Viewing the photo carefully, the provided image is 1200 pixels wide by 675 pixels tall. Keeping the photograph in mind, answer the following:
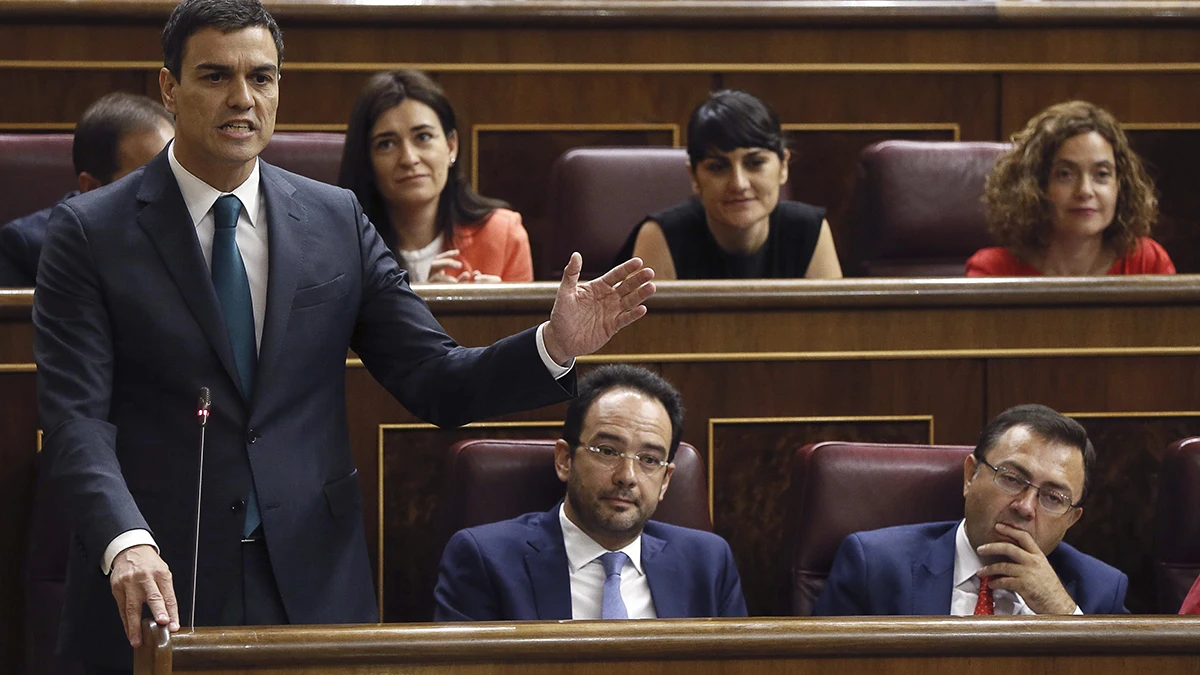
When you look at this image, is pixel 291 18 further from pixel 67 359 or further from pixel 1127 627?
pixel 1127 627

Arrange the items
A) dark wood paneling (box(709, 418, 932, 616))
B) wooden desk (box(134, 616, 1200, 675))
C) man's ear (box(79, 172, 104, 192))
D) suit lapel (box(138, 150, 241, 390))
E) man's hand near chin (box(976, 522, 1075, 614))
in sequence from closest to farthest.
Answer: wooden desk (box(134, 616, 1200, 675)) < suit lapel (box(138, 150, 241, 390)) < man's hand near chin (box(976, 522, 1075, 614)) < dark wood paneling (box(709, 418, 932, 616)) < man's ear (box(79, 172, 104, 192))

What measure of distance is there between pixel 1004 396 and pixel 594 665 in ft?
1.51

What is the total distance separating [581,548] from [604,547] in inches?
0.5

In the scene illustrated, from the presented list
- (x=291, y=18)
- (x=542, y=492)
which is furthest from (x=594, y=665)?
(x=291, y=18)

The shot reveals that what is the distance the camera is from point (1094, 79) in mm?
1280

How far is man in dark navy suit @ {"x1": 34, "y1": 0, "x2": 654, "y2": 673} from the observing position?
1.91 feet

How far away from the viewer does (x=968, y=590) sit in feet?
2.64

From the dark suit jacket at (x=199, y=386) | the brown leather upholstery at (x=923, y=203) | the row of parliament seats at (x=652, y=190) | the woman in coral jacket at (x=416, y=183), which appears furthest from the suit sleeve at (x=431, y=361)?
the brown leather upholstery at (x=923, y=203)

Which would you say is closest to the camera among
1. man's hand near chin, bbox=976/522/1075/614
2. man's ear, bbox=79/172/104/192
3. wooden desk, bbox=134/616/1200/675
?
wooden desk, bbox=134/616/1200/675

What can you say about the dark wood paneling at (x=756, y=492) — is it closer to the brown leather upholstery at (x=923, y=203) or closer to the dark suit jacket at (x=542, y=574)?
the dark suit jacket at (x=542, y=574)

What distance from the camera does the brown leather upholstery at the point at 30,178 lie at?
3.65 ft

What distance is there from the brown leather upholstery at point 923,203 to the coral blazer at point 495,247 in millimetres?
294

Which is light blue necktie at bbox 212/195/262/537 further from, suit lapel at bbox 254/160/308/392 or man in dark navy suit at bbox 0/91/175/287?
man in dark navy suit at bbox 0/91/175/287

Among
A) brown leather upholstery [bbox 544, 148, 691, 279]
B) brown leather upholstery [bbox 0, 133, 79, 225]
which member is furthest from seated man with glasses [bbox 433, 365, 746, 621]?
brown leather upholstery [bbox 0, 133, 79, 225]
